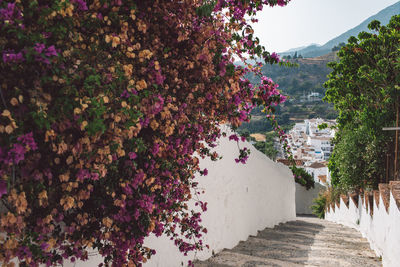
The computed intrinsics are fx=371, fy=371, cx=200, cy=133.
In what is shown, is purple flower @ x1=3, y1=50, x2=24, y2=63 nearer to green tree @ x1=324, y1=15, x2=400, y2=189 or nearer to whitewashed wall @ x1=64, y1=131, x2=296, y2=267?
whitewashed wall @ x1=64, y1=131, x2=296, y2=267

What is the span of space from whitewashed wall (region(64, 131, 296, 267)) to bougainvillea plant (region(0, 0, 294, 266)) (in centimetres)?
54

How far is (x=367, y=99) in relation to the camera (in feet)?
38.8

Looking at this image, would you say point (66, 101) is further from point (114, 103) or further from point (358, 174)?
point (358, 174)

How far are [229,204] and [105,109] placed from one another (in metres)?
4.06

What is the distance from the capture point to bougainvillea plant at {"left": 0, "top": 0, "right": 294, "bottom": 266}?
1.44 m

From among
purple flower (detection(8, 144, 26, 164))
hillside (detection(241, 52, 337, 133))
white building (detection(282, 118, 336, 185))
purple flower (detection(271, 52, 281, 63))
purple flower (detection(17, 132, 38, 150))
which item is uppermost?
hillside (detection(241, 52, 337, 133))

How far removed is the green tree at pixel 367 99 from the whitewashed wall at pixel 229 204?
3.22 metres

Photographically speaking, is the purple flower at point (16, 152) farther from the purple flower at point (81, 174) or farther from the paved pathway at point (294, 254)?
the paved pathway at point (294, 254)

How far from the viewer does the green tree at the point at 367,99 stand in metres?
10.4

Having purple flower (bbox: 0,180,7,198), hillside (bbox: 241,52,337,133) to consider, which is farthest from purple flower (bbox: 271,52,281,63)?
hillside (bbox: 241,52,337,133)

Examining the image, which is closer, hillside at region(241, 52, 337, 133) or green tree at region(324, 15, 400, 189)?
green tree at region(324, 15, 400, 189)

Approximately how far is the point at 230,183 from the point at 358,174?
6.50m

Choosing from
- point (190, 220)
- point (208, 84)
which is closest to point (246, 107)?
point (208, 84)

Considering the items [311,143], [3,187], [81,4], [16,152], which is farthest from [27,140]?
[311,143]
